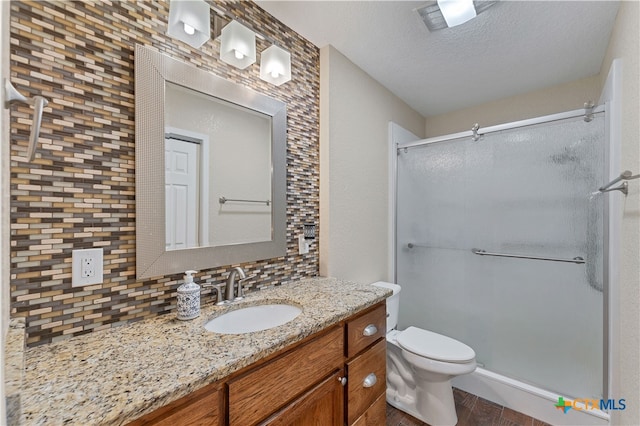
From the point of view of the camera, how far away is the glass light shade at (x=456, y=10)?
1330 millimetres

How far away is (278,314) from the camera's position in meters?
1.25

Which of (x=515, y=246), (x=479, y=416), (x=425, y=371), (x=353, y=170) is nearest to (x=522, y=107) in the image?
(x=515, y=246)

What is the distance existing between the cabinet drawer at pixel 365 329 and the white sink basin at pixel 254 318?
9.7 inches

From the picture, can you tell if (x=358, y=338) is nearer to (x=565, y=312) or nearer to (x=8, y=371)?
(x=8, y=371)

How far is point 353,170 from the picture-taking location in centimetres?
197

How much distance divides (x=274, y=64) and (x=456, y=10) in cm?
94

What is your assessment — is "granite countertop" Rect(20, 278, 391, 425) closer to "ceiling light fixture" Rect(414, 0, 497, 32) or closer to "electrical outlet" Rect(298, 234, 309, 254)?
"electrical outlet" Rect(298, 234, 309, 254)

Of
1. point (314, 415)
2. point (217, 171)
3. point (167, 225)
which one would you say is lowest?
point (314, 415)

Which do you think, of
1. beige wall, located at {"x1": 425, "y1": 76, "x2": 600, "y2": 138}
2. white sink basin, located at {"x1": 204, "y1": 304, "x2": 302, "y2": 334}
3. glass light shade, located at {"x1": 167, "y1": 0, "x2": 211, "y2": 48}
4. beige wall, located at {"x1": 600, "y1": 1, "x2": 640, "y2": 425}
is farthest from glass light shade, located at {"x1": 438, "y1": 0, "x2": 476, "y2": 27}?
white sink basin, located at {"x1": 204, "y1": 304, "x2": 302, "y2": 334}

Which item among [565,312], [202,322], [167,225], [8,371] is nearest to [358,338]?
[202,322]

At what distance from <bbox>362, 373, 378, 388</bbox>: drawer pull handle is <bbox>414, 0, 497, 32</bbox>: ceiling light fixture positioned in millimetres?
1799

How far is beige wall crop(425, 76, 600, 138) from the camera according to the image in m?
2.18

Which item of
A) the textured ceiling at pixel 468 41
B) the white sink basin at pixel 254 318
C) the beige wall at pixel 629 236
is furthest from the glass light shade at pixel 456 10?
the white sink basin at pixel 254 318

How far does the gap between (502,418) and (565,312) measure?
0.78 m
